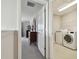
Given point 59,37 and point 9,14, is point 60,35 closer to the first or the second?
point 59,37

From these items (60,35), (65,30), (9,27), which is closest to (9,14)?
(9,27)

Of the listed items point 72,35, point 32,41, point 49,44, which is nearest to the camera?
point 49,44

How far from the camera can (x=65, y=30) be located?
631 cm

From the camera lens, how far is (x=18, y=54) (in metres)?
2.55

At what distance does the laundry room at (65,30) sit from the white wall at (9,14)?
1.97 m

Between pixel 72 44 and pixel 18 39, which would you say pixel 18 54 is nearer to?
pixel 18 39

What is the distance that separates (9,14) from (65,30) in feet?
15.2

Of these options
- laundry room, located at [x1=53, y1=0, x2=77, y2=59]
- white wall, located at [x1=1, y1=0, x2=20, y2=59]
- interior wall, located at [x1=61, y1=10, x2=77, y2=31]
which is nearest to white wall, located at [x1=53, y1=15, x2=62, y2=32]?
laundry room, located at [x1=53, y1=0, x2=77, y2=59]

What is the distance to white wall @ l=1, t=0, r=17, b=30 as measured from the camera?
87.5 inches

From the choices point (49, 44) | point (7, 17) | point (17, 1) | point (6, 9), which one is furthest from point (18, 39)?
point (49, 44)

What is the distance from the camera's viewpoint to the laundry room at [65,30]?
13.7 ft

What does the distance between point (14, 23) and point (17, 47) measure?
0.61 metres

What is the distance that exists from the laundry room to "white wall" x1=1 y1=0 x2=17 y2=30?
1974mm

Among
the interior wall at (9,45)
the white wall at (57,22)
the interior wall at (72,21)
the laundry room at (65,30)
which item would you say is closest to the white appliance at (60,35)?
the laundry room at (65,30)
